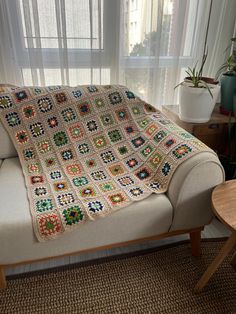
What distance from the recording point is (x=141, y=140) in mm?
1479

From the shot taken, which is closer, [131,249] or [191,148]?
[191,148]

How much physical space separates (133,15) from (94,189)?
1.24m

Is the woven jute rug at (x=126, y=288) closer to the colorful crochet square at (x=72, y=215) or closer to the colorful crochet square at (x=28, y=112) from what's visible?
the colorful crochet square at (x=72, y=215)

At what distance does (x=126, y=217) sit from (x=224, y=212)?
1.38 ft

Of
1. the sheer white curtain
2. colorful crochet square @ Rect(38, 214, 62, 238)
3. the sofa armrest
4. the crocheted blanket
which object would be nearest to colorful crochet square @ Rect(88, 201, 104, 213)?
the crocheted blanket

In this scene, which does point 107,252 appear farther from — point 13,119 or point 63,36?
point 63,36

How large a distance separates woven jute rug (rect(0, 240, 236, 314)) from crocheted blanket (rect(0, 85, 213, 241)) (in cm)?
41

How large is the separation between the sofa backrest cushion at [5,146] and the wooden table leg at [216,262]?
1234mm

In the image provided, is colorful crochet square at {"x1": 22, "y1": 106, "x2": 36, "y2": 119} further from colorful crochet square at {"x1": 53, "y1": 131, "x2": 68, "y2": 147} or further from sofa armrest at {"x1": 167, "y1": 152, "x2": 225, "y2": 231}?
sofa armrest at {"x1": 167, "y1": 152, "x2": 225, "y2": 231}

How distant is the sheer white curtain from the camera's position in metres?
1.60

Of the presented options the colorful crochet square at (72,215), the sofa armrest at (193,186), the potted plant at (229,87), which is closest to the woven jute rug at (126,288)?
the sofa armrest at (193,186)

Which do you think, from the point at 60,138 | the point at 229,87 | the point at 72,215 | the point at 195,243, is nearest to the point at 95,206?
the point at 72,215

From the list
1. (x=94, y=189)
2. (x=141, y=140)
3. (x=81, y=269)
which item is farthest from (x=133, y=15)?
(x=81, y=269)

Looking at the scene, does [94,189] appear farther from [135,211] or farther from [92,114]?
[92,114]
